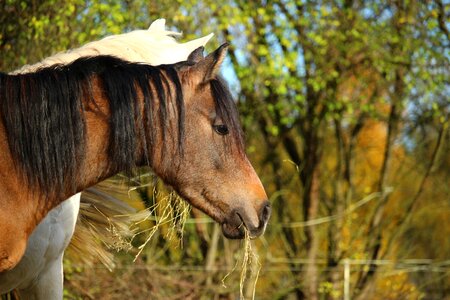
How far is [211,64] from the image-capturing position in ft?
13.3

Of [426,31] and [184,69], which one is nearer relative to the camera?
[184,69]

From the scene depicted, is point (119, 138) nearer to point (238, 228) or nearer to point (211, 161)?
point (211, 161)

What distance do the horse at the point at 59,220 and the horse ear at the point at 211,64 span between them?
0.74 metres

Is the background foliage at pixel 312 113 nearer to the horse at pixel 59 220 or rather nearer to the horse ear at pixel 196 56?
the horse at pixel 59 220

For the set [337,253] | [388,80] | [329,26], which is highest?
[329,26]

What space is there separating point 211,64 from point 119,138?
0.54m

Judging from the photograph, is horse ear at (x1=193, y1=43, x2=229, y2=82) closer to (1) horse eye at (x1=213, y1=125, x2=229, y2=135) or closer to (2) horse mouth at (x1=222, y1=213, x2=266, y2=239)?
(1) horse eye at (x1=213, y1=125, x2=229, y2=135)

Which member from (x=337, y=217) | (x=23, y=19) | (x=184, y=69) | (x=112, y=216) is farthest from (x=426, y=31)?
(x=184, y=69)

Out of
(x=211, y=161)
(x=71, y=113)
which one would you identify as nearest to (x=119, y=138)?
(x=71, y=113)

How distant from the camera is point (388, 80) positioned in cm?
1242

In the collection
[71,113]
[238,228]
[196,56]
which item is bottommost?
[238,228]

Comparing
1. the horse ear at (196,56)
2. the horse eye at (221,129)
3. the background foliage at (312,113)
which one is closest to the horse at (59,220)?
the horse ear at (196,56)

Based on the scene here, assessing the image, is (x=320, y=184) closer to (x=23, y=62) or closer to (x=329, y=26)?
(x=329, y=26)

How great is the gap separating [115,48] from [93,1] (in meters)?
4.15
